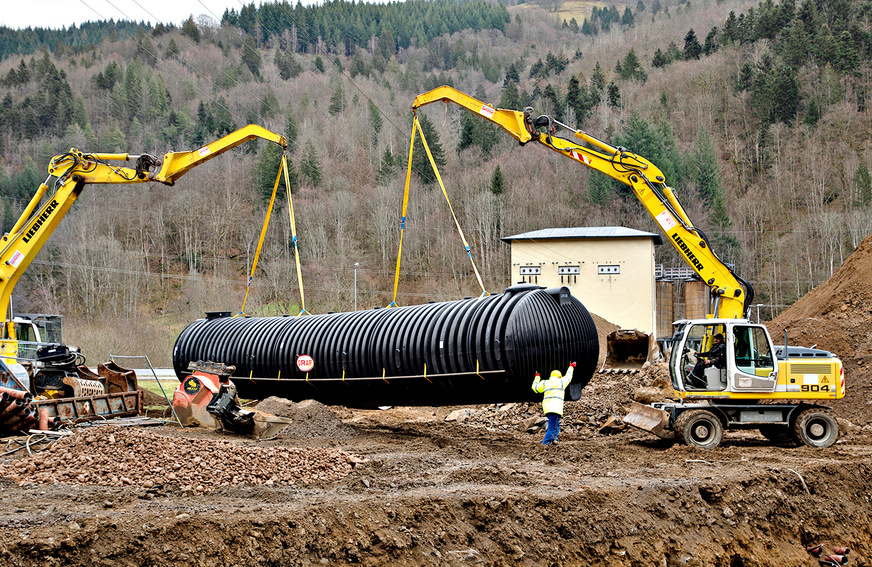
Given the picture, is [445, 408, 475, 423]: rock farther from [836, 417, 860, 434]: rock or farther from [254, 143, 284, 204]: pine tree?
[254, 143, 284, 204]: pine tree

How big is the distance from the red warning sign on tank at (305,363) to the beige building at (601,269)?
2995 centimetres

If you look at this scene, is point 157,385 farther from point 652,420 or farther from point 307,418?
point 652,420

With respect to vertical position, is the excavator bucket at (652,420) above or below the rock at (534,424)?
above

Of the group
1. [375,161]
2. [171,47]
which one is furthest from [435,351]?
[171,47]

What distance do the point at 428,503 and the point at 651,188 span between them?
9014 mm

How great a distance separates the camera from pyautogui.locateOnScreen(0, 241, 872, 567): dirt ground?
19.7 feet

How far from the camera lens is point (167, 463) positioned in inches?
354

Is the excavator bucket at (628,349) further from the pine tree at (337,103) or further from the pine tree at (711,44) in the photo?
the pine tree at (711,44)

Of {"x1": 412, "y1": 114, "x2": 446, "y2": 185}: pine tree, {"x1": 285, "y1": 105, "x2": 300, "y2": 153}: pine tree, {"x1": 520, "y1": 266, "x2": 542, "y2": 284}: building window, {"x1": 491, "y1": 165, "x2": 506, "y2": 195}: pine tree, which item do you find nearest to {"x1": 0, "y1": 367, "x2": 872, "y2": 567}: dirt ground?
{"x1": 520, "y1": 266, "x2": 542, "y2": 284}: building window

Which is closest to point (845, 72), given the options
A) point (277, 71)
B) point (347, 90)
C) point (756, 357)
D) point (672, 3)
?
point (347, 90)

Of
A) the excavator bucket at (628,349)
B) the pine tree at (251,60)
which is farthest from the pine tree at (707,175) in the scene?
the pine tree at (251,60)

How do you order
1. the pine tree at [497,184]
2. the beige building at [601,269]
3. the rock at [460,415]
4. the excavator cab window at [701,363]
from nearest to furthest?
the excavator cab window at [701,363] → the rock at [460,415] → the beige building at [601,269] → the pine tree at [497,184]

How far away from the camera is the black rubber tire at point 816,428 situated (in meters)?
11.9

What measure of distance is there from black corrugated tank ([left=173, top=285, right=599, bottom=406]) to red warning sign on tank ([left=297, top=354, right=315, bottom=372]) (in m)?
0.09
